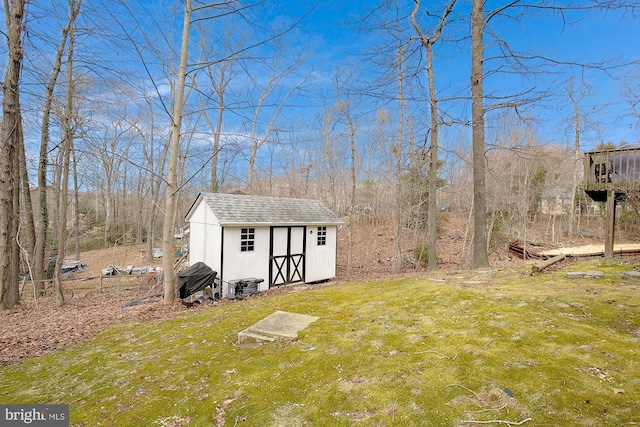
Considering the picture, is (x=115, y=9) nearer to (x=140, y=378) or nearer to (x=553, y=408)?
(x=140, y=378)

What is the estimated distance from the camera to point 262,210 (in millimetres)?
10648

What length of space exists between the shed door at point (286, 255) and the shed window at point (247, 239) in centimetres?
75

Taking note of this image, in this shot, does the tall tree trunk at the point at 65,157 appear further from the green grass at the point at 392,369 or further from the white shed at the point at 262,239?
the green grass at the point at 392,369

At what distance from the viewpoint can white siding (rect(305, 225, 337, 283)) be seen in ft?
38.1

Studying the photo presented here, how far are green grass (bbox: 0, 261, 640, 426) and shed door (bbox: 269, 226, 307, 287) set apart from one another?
5.91 meters

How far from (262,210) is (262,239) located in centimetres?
109

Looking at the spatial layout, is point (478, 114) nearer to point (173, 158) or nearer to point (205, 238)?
point (173, 158)

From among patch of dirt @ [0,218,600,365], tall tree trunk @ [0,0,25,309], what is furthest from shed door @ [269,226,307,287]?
tall tree trunk @ [0,0,25,309]

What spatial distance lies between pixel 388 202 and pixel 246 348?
52.4 feet

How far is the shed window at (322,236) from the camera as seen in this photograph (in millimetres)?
12055

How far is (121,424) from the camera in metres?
2.36

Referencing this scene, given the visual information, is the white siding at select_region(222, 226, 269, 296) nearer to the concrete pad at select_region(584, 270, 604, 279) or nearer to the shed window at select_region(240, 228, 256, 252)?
the shed window at select_region(240, 228, 256, 252)

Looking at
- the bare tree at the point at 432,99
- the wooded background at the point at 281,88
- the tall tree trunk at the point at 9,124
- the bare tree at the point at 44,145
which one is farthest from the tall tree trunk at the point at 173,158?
the bare tree at the point at 432,99

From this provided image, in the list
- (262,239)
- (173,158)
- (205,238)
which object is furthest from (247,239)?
(173,158)
